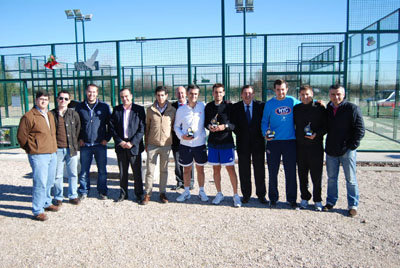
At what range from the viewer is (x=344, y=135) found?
183 inches

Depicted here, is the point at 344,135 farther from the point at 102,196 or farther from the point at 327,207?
the point at 102,196

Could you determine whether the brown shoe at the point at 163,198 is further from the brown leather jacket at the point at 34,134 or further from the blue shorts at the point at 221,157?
the brown leather jacket at the point at 34,134

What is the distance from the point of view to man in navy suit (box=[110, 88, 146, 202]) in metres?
5.37

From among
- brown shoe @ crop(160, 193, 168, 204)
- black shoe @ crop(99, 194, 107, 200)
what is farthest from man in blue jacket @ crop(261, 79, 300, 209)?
black shoe @ crop(99, 194, 107, 200)

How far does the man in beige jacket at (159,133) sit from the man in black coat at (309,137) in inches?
80.6

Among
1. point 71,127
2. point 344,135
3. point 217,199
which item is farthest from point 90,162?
point 344,135

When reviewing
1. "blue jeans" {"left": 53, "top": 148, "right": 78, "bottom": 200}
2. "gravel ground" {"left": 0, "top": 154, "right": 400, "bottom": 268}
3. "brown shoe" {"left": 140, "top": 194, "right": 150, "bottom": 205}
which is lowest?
"gravel ground" {"left": 0, "top": 154, "right": 400, "bottom": 268}

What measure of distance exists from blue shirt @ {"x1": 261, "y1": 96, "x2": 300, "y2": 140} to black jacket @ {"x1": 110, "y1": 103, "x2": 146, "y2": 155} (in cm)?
206

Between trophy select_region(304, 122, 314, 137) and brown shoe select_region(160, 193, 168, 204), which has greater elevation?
trophy select_region(304, 122, 314, 137)

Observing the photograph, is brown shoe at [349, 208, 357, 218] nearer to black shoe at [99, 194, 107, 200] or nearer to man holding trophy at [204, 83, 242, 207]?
man holding trophy at [204, 83, 242, 207]

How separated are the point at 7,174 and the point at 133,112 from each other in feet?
13.1

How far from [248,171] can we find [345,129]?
62.5 inches

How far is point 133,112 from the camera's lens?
5.43 metres

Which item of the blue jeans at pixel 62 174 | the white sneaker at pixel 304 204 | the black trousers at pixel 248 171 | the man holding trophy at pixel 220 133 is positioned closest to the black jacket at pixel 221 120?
the man holding trophy at pixel 220 133
